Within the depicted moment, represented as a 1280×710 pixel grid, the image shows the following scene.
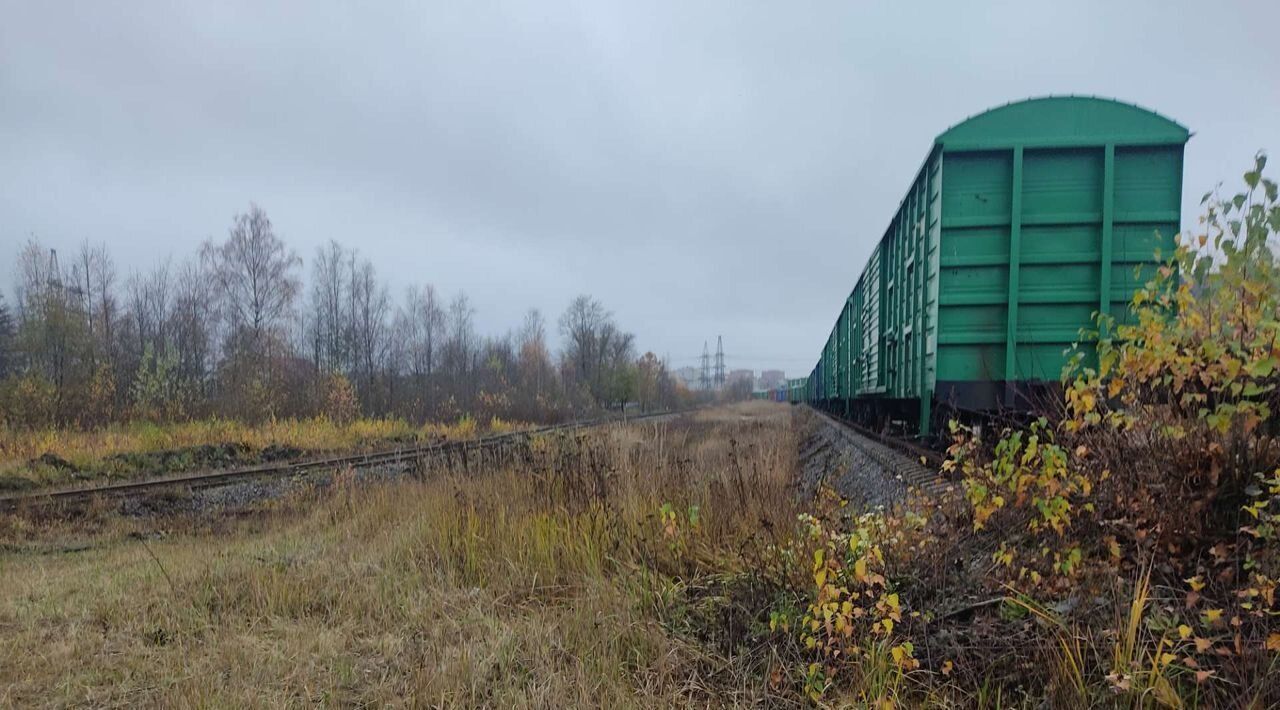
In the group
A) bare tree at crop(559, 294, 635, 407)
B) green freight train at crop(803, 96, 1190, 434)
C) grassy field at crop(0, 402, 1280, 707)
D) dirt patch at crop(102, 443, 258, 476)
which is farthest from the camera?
bare tree at crop(559, 294, 635, 407)

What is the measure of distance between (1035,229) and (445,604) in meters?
7.15

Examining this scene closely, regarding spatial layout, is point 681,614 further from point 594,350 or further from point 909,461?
point 594,350

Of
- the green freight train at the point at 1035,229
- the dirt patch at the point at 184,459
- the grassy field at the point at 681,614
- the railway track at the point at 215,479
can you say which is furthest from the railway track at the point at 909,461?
the dirt patch at the point at 184,459

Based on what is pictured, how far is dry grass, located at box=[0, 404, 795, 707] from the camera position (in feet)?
8.38

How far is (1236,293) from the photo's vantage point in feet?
7.23

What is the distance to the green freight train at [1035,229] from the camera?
20.0ft

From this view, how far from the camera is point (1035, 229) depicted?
254 inches

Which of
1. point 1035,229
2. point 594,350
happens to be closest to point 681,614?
point 1035,229

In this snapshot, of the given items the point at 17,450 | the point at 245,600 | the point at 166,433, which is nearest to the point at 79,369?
the point at 166,433

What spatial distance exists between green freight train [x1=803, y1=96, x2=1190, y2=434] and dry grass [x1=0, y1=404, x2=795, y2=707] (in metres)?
3.38

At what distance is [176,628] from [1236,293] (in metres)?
5.50

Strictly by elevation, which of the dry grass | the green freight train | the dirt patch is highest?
the green freight train

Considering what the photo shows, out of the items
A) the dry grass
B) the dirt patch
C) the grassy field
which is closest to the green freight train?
the dry grass

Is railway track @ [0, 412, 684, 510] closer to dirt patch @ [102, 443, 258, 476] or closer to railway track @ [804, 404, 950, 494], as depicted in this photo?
dirt patch @ [102, 443, 258, 476]
